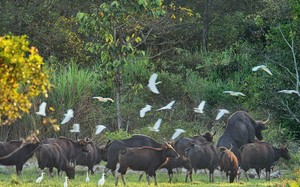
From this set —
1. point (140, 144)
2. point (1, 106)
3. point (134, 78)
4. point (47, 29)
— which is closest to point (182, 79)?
point (134, 78)

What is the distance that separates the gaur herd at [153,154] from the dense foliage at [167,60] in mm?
1174

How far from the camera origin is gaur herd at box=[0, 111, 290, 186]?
2061cm

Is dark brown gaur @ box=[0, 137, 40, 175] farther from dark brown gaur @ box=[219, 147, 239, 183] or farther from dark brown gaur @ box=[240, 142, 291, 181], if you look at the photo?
dark brown gaur @ box=[240, 142, 291, 181]

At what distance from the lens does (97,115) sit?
92.7 ft

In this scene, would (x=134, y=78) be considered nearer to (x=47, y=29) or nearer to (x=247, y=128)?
(x=47, y=29)

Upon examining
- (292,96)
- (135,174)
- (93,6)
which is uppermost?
(93,6)

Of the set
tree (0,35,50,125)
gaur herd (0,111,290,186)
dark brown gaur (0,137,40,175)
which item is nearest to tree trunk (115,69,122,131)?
gaur herd (0,111,290,186)

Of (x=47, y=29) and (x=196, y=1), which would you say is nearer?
(x=47, y=29)

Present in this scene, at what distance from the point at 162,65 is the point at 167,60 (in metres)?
1.57

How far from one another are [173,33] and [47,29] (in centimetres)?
633

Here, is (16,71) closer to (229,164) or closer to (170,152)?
(170,152)

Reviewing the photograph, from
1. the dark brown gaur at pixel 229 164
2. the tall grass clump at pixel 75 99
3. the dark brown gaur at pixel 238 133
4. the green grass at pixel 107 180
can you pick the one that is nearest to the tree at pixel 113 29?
the tall grass clump at pixel 75 99

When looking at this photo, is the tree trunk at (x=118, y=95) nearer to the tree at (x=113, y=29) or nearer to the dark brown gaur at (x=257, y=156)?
the tree at (x=113, y=29)

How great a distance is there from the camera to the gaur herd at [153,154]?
20.6 m
